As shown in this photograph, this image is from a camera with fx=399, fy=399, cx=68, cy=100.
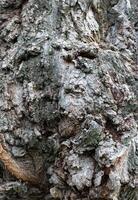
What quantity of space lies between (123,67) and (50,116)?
991 millimetres

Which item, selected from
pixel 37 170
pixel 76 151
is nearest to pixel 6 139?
pixel 37 170

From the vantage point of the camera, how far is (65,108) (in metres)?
4.13

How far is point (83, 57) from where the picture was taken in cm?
440

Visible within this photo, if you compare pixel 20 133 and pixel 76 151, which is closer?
pixel 76 151

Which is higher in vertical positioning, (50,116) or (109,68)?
(109,68)

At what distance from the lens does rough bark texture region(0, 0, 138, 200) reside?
384 cm

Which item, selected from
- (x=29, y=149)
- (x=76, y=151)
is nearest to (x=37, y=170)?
(x=29, y=149)

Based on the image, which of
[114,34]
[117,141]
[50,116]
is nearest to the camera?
[117,141]

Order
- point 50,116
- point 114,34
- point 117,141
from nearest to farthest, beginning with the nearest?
point 117,141, point 50,116, point 114,34

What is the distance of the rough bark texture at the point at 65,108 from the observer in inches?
151

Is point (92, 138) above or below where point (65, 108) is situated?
below

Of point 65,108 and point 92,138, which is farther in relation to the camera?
point 65,108

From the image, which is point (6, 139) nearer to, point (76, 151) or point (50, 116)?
point (50, 116)

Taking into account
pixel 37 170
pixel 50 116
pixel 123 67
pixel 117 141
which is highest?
pixel 123 67
